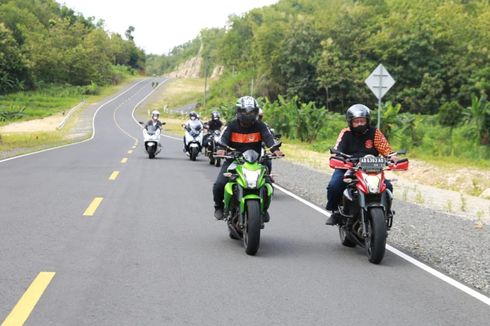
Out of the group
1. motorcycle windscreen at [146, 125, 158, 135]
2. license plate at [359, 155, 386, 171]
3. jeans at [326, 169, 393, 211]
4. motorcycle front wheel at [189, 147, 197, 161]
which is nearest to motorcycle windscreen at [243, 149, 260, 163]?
jeans at [326, 169, 393, 211]

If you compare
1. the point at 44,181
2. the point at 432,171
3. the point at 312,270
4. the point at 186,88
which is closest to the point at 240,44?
the point at 186,88

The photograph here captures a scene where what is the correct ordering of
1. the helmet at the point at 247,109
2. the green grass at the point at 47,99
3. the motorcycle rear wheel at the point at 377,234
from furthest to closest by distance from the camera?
the green grass at the point at 47,99
the helmet at the point at 247,109
the motorcycle rear wheel at the point at 377,234

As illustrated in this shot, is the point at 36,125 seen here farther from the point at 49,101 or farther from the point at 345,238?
the point at 345,238

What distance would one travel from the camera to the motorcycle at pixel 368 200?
7488mm

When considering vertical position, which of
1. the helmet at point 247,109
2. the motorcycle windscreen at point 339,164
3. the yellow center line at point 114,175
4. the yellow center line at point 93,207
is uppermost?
the helmet at point 247,109

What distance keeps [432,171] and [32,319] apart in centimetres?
1988

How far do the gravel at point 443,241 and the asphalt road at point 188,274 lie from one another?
0.52m

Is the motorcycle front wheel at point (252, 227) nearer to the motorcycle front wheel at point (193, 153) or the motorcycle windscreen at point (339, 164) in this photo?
the motorcycle windscreen at point (339, 164)

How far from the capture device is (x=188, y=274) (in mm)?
6781

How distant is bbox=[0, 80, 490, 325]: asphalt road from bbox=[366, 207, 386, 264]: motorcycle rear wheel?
0.49 feet

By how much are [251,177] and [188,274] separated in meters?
1.60

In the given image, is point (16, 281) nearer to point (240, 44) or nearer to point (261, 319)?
point (261, 319)

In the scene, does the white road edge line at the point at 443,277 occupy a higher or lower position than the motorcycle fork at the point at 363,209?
lower

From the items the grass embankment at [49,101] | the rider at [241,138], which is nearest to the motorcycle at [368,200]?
the rider at [241,138]
